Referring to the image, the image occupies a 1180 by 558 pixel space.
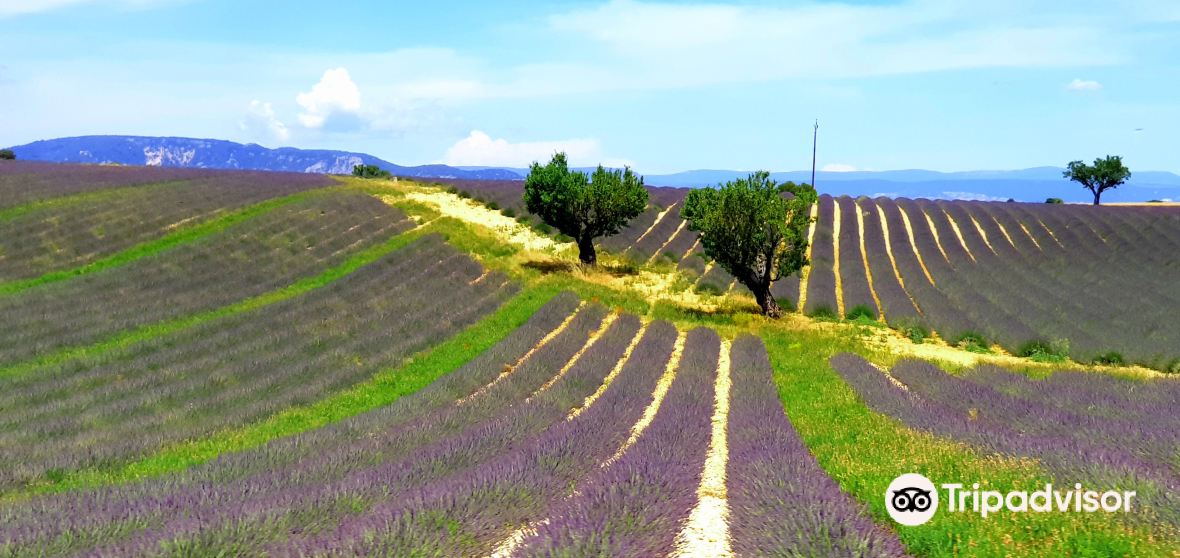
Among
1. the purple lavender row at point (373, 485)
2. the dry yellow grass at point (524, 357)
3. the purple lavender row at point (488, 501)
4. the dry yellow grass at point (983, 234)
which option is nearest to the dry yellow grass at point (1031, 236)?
the dry yellow grass at point (983, 234)

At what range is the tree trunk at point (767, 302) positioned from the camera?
25000mm

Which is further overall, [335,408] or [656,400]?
[656,400]

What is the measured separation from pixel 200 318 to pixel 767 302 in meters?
21.7

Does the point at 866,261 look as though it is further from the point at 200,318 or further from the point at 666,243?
the point at 200,318

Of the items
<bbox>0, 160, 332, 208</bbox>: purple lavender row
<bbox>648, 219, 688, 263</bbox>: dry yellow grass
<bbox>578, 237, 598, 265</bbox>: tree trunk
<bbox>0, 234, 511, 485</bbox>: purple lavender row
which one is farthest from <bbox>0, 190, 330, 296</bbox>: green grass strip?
<bbox>648, 219, 688, 263</bbox>: dry yellow grass

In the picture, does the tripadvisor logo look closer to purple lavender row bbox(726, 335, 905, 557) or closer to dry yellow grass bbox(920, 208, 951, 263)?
purple lavender row bbox(726, 335, 905, 557)

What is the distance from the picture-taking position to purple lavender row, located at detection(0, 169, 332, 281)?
2770cm

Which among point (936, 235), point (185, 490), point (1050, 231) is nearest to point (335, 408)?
point (185, 490)

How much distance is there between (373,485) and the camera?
6602 millimetres

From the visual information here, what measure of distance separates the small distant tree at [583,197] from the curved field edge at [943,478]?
19.9 metres

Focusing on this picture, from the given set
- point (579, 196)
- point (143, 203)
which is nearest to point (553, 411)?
point (579, 196)

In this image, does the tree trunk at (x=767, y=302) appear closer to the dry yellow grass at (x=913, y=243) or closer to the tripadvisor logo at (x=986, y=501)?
the dry yellow grass at (x=913, y=243)

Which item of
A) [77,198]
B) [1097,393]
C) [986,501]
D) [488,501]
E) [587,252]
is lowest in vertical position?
[1097,393]

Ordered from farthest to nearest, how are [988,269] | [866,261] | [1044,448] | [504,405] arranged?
[866,261], [988,269], [504,405], [1044,448]
